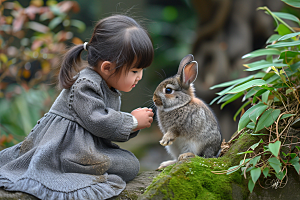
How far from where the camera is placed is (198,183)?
159cm

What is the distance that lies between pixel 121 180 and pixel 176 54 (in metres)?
3.49

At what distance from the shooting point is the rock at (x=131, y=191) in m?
1.46

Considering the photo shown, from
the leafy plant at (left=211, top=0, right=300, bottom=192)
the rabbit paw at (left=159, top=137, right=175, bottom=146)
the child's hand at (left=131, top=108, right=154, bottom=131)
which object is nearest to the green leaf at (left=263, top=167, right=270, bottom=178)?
the leafy plant at (left=211, top=0, right=300, bottom=192)

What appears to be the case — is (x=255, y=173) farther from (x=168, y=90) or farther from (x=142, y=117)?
(x=168, y=90)

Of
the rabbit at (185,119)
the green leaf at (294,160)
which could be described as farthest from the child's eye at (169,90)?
the green leaf at (294,160)

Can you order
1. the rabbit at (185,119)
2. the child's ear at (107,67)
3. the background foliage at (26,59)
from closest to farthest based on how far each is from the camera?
the child's ear at (107,67) < the rabbit at (185,119) < the background foliage at (26,59)

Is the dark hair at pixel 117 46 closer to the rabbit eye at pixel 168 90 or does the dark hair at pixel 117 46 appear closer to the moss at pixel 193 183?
the rabbit eye at pixel 168 90

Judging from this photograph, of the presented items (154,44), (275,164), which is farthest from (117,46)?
(154,44)

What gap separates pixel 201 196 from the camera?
155cm

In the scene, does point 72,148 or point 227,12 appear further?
point 227,12

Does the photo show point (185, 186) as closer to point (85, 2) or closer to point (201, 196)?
point (201, 196)

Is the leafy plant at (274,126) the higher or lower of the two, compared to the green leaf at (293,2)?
lower

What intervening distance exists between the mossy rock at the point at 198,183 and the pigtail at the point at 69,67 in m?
0.82

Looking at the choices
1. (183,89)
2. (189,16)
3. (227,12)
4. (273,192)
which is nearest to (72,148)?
(183,89)
